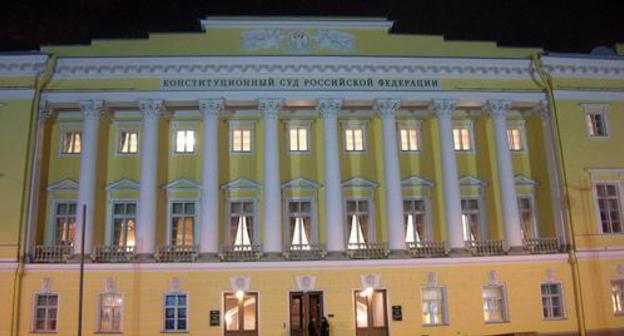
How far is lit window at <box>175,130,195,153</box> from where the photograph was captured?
29766mm

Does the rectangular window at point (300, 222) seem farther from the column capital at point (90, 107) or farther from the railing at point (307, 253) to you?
the column capital at point (90, 107)

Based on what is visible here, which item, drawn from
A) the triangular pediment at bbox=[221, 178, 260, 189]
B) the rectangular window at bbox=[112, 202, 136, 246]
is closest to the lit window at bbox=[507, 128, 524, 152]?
the triangular pediment at bbox=[221, 178, 260, 189]

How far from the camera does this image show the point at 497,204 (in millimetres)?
30141

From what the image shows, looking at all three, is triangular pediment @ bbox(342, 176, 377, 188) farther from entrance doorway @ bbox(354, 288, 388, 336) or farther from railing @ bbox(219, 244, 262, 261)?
railing @ bbox(219, 244, 262, 261)

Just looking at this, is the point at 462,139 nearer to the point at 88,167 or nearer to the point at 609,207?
the point at 609,207

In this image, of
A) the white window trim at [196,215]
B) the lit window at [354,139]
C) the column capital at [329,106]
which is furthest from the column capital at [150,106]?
the lit window at [354,139]

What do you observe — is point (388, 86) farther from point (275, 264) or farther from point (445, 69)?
point (275, 264)

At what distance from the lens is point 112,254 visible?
27.2m

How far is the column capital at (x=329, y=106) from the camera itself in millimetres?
28844

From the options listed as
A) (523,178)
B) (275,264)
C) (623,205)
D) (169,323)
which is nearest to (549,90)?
(523,178)

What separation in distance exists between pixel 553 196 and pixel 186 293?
56.1 ft

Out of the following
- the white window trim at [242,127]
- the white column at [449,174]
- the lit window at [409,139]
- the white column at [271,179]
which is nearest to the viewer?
the white column at [271,179]

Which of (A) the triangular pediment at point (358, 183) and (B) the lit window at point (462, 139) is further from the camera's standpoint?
(B) the lit window at point (462, 139)

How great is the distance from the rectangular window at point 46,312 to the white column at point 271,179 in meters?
9.01
